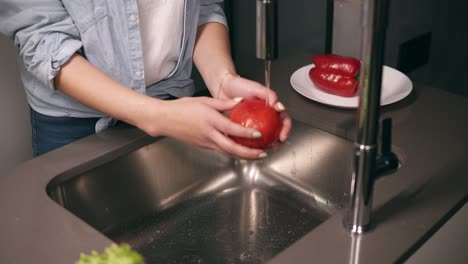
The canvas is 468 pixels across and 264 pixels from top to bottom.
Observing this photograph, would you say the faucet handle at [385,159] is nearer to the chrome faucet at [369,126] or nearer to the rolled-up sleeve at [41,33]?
the chrome faucet at [369,126]

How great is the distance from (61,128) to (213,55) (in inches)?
12.9

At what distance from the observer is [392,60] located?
1.54m

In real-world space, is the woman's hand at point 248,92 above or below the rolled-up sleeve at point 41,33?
below

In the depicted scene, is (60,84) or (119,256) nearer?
(119,256)

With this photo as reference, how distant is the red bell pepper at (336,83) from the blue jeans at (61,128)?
461mm

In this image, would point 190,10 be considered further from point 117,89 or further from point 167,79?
point 117,89

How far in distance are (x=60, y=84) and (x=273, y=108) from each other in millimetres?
371

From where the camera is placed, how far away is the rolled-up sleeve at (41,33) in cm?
90

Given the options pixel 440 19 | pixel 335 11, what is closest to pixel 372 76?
pixel 335 11

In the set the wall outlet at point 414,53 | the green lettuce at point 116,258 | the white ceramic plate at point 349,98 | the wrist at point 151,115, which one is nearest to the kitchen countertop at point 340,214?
the white ceramic plate at point 349,98

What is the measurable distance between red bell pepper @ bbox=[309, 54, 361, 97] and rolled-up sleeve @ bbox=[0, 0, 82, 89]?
1.61 feet

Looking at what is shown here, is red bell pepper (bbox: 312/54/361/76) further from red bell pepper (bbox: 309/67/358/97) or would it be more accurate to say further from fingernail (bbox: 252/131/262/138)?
fingernail (bbox: 252/131/262/138)

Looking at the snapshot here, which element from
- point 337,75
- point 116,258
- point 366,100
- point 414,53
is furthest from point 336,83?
point 116,258

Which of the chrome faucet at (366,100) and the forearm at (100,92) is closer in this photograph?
the chrome faucet at (366,100)
